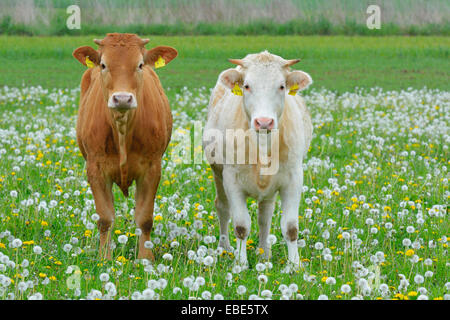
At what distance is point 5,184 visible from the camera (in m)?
9.60

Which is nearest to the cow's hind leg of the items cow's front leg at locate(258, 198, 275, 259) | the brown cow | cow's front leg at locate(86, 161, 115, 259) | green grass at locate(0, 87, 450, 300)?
green grass at locate(0, 87, 450, 300)

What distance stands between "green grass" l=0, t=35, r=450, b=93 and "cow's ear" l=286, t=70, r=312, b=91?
43.0ft

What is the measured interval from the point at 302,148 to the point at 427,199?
2.62 metres

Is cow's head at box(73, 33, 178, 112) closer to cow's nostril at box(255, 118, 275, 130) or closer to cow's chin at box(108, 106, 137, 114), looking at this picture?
cow's chin at box(108, 106, 137, 114)

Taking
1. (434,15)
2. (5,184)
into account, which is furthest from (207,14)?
(5,184)

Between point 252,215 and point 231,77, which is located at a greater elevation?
point 231,77

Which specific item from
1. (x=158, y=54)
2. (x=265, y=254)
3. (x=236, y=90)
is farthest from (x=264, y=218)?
(x=158, y=54)

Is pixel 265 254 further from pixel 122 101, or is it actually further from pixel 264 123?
pixel 122 101

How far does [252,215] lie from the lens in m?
9.03

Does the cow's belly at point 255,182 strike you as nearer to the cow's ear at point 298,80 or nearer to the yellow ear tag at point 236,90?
the yellow ear tag at point 236,90

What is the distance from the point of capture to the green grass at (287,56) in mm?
22031

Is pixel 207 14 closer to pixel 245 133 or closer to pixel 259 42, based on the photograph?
pixel 259 42

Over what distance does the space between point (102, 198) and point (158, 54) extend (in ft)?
5.04

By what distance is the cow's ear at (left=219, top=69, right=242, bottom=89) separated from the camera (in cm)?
736
